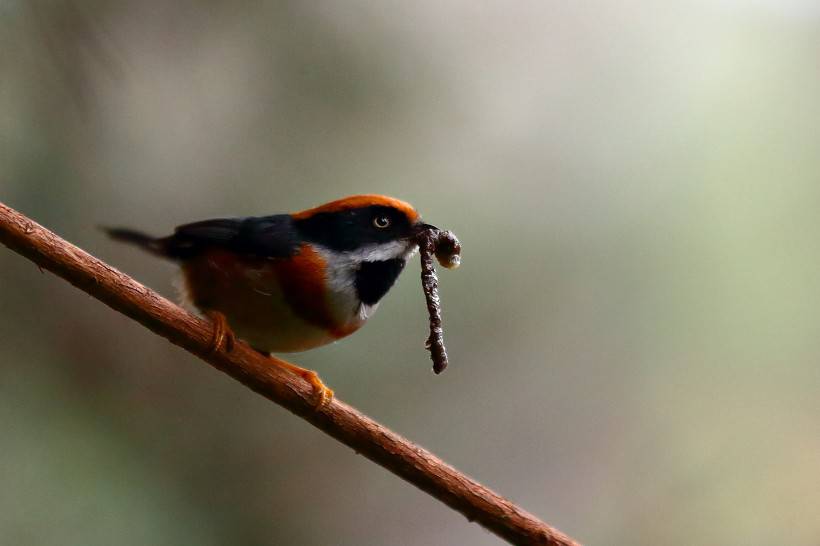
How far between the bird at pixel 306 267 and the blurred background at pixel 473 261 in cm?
81

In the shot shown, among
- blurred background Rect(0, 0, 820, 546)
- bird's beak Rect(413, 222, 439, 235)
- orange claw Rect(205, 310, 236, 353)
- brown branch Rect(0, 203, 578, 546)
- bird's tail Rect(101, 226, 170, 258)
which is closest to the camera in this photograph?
brown branch Rect(0, 203, 578, 546)

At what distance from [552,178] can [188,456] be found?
204 cm

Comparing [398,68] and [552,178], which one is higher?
[398,68]

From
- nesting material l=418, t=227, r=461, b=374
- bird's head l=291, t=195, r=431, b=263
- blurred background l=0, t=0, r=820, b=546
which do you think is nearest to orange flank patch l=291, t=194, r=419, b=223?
bird's head l=291, t=195, r=431, b=263

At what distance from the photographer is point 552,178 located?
378 cm

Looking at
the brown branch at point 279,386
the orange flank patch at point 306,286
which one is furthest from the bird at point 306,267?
the brown branch at point 279,386

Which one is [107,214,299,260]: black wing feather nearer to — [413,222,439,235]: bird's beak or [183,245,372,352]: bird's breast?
[183,245,372,352]: bird's breast

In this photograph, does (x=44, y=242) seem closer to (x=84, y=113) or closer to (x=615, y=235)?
(x=84, y=113)

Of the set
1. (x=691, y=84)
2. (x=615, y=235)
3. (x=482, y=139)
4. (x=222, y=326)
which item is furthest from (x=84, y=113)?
(x=691, y=84)

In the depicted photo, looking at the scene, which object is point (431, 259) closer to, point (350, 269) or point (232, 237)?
point (350, 269)

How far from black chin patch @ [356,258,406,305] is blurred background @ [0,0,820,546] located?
980mm

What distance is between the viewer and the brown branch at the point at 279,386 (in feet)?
5.73

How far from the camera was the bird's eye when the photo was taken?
235 cm

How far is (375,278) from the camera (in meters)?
2.37
